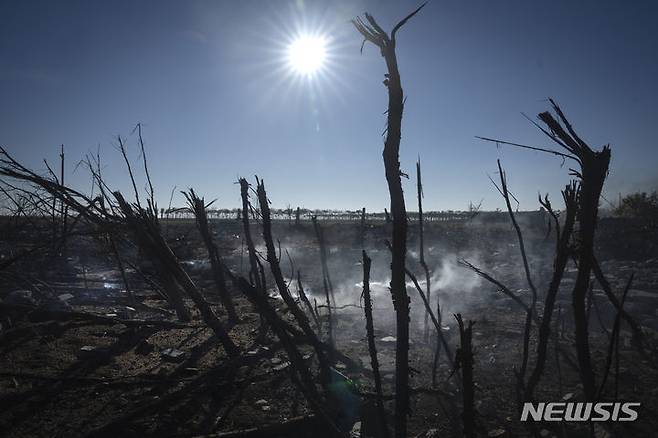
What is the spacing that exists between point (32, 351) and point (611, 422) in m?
6.57

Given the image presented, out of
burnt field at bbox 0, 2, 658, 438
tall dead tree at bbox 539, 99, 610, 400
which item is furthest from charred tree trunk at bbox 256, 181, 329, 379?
tall dead tree at bbox 539, 99, 610, 400

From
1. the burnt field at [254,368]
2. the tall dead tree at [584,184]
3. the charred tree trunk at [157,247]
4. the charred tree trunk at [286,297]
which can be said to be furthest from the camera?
the charred tree trunk at [157,247]

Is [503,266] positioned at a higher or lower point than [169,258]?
lower

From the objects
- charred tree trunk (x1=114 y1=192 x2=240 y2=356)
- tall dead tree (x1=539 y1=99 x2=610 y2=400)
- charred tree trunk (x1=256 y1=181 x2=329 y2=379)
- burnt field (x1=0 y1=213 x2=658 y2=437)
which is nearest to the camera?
tall dead tree (x1=539 y1=99 x2=610 y2=400)

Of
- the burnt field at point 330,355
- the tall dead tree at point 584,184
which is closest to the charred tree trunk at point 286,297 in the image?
the burnt field at point 330,355

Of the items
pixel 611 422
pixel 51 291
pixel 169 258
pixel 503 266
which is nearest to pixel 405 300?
pixel 611 422

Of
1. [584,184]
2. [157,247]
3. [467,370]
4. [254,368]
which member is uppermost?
[584,184]

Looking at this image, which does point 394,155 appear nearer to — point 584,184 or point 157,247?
point 584,184

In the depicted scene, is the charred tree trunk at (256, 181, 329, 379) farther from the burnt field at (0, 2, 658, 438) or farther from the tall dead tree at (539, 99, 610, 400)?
the tall dead tree at (539, 99, 610, 400)

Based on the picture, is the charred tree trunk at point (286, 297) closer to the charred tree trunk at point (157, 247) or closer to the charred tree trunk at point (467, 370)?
the charred tree trunk at point (157, 247)

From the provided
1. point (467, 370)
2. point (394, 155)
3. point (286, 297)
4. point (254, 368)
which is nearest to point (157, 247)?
point (286, 297)

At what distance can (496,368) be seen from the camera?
16.7ft

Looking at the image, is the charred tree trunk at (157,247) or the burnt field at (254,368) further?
the charred tree trunk at (157,247)

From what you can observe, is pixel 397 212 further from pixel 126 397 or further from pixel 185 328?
pixel 185 328
